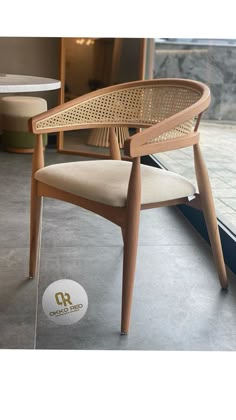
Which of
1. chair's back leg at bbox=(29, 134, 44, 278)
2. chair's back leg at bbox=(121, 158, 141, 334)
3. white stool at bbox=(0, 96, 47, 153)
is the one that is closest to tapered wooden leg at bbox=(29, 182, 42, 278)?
chair's back leg at bbox=(29, 134, 44, 278)

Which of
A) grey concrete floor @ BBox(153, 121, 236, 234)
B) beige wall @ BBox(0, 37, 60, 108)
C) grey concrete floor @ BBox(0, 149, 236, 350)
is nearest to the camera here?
grey concrete floor @ BBox(0, 149, 236, 350)

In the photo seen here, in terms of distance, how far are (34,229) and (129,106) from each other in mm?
423

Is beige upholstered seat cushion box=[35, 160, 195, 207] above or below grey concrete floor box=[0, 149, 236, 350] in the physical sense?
above

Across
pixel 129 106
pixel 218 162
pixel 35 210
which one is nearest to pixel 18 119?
pixel 35 210

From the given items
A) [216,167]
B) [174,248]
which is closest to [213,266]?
[174,248]

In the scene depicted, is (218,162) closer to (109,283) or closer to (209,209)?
(209,209)

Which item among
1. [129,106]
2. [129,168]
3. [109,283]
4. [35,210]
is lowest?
[109,283]

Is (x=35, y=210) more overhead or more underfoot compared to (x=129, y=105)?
more underfoot

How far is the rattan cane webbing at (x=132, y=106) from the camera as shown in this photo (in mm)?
1458

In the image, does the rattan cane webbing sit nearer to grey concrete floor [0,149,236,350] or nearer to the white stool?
the white stool

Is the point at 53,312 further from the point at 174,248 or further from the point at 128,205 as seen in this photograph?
the point at 174,248

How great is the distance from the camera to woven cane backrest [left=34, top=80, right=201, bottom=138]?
1.45 m

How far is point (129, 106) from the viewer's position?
1.52m

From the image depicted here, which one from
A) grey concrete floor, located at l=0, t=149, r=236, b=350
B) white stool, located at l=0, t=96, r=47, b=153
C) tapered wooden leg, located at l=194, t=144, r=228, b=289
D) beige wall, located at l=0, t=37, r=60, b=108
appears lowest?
grey concrete floor, located at l=0, t=149, r=236, b=350
